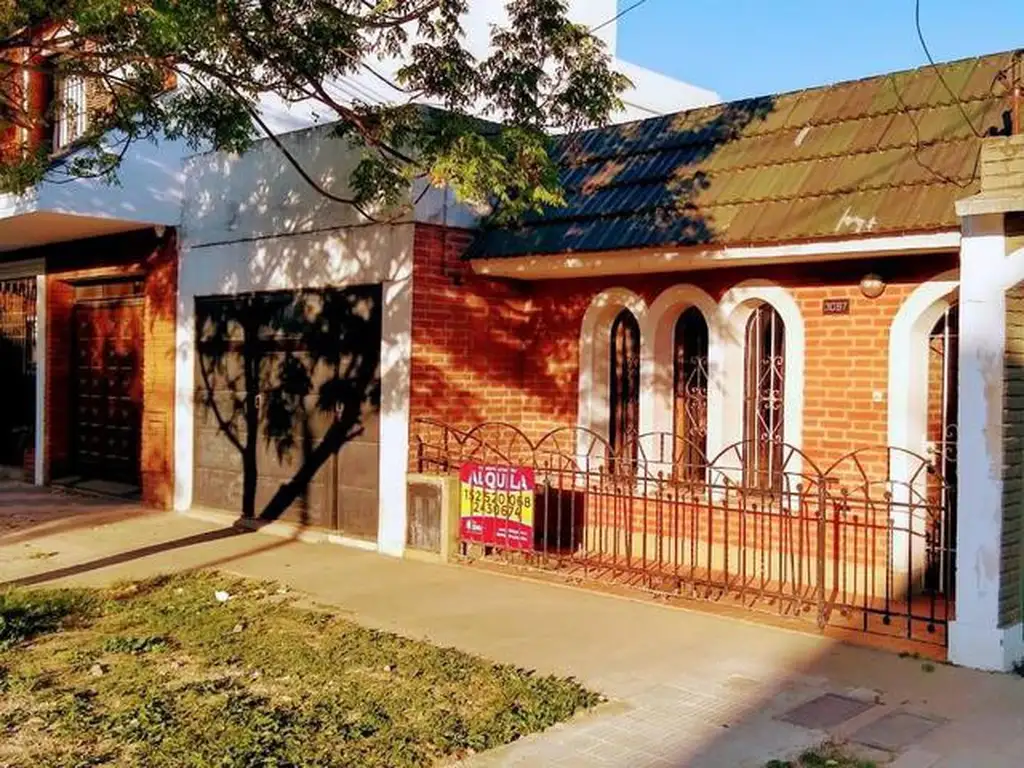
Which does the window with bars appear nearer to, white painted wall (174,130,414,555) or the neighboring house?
the neighboring house

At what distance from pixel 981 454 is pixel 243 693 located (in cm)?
473

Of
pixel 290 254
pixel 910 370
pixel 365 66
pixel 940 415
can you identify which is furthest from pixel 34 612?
pixel 940 415

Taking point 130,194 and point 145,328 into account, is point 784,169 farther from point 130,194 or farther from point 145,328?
point 145,328

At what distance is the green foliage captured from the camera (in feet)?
23.9

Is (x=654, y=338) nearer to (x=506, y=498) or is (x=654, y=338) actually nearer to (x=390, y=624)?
(x=506, y=498)

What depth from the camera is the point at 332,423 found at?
11.4 metres

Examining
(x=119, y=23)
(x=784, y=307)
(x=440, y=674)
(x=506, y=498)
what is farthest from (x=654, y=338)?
(x=119, y=23)

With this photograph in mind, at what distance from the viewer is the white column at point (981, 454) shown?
6.46 metres

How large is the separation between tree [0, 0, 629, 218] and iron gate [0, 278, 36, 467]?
24.6 feet

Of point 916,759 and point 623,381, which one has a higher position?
point 623,381

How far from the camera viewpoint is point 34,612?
310 inches

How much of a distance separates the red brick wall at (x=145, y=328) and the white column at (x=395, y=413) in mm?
4207

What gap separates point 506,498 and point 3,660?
4.28 meters

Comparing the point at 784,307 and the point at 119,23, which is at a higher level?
the point at 119,23
